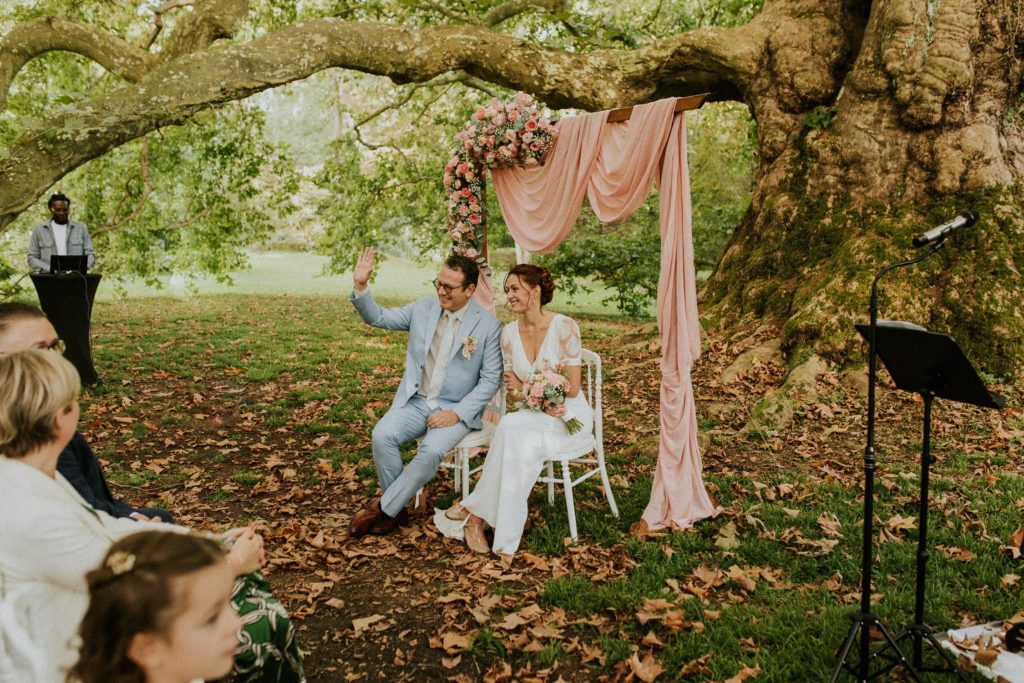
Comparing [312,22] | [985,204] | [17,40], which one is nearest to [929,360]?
[985,204]

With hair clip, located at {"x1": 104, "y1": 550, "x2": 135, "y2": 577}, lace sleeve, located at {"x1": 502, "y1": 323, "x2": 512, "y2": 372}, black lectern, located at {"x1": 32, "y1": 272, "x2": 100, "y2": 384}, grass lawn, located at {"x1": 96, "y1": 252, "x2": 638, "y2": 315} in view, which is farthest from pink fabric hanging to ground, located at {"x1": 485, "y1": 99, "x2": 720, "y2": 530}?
grass lawn, located at {"x1": 96, "y1": 252, "x2": 638, "y2": 315}

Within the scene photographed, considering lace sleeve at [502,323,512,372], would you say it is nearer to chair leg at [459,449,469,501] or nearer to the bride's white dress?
the bride's white dress

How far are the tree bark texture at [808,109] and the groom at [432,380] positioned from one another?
128 inches

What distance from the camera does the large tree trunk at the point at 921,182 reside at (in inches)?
305

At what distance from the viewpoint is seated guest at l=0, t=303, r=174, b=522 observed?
308 cm

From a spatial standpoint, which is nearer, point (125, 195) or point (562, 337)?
point (562, 337)

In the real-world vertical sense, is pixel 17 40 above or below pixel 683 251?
above

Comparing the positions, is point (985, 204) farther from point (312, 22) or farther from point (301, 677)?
point (301, 677)

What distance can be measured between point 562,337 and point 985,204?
5.73m

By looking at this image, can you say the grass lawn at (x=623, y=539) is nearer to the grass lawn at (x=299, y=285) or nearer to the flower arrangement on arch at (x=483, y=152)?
the flower arrangement on arch at (x=483, y=152)

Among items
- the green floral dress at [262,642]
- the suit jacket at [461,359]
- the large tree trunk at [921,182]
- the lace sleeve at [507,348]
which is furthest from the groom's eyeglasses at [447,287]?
the large tree trunk at [921,182]

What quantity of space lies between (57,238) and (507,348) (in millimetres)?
7625

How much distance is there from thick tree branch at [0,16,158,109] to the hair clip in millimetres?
6918

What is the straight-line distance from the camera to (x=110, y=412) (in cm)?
842
